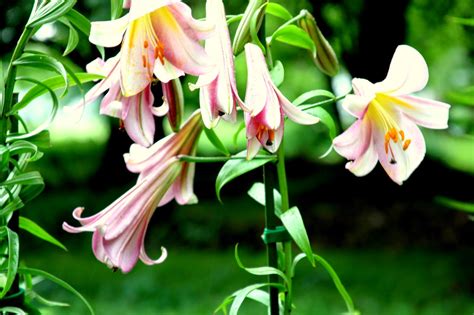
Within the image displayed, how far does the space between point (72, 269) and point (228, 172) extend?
281cm

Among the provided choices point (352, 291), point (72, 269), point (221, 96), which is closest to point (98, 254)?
point (221, 96)

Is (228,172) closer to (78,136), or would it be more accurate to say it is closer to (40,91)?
(40,91)

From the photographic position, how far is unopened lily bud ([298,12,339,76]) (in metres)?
0.67

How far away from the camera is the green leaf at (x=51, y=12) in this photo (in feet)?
1.67

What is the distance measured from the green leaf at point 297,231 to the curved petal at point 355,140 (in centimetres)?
6

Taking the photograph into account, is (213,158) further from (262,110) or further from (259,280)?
(259,280)

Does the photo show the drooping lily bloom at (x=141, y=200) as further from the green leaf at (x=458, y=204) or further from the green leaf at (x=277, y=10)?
the green leaf at (x=458, y=204)

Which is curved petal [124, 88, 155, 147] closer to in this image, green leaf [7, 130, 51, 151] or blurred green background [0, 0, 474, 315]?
green leaf [7, 130, 51, 151]

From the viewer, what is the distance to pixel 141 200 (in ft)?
2.02

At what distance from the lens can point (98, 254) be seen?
0.59 m

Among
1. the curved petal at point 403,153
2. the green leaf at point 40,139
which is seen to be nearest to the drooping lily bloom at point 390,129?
the curved petal at point 403,153

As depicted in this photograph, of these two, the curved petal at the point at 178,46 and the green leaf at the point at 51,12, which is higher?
the green leaf at the point at 51,12

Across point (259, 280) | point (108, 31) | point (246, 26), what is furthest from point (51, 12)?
point (259, 280)

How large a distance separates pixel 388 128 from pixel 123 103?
0.21m
